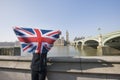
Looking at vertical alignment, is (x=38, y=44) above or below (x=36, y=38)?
below

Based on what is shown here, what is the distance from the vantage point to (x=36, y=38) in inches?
137

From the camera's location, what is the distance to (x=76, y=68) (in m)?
3.46

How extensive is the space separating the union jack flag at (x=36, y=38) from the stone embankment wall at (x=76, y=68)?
14.1 inches

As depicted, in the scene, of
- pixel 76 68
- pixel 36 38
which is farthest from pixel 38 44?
pixel 76 68

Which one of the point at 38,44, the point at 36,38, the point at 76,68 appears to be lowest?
the point at 76,68

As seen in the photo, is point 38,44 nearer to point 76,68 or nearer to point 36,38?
point 36,38

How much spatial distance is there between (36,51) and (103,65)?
1.26 metres

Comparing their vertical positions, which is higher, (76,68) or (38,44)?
(38,44)

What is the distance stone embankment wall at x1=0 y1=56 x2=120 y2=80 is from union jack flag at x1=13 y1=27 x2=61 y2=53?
359mm

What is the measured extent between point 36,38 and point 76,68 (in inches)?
37.1

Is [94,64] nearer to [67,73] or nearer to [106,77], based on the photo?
[106,77]

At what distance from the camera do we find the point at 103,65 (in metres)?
3.33

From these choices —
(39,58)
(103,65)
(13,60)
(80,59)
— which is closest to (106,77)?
(103,65)

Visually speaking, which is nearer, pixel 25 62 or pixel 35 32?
pixel 35 32
